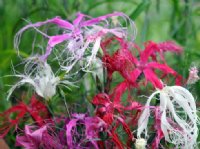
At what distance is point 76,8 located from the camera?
1.03 meters

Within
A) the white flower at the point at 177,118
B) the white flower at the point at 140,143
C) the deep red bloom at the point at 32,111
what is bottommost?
the deep red bloom at the point at 32,111

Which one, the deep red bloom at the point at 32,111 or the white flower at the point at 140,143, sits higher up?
the white flower at the point at 140,143

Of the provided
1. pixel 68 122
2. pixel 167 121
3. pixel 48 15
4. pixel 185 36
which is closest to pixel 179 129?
pixel 167 121

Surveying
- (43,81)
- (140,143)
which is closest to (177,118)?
(140,143)

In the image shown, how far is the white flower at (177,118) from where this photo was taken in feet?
1.91

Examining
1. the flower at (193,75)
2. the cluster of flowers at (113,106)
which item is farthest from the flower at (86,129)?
the flower at (193,75)

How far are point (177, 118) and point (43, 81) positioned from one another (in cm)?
19

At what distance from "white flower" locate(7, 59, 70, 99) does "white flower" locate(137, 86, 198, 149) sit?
0.14 m

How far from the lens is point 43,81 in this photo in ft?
2.23

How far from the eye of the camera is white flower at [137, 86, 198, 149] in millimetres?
582

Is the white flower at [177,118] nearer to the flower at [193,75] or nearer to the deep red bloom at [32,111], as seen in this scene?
the flower at [193,75]

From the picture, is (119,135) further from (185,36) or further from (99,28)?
(185,36)

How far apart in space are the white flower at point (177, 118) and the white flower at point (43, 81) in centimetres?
14

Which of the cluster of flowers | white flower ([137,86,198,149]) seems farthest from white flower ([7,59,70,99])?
white flower ([137,86,198,149])
